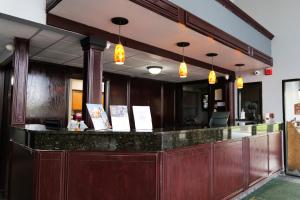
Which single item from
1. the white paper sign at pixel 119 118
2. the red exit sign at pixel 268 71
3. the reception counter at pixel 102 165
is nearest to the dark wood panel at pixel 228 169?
the reception counter at pixel 102 165

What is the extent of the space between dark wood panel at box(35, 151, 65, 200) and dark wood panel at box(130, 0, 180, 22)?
1.89 meters

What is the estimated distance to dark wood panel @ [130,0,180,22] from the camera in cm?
291

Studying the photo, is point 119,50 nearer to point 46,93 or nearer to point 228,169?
point 228,169

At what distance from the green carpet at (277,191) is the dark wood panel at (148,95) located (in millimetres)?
4014

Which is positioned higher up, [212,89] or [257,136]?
[212,89]

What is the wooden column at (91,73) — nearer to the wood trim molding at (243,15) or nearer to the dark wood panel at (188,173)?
the dark wood panel at (188,173)

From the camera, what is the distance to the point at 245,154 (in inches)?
156

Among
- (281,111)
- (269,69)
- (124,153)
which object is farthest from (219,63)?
(124,153)

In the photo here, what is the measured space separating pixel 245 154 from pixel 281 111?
109 inches

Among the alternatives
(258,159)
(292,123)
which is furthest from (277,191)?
(292,123)

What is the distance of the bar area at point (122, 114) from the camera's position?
2.23 m

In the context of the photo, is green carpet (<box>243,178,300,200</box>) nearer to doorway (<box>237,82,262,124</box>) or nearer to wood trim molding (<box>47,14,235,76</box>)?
doorway (<box>237,82,262,124</box>)

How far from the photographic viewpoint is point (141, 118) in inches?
111

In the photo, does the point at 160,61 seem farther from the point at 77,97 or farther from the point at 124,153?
the point at 124,153
